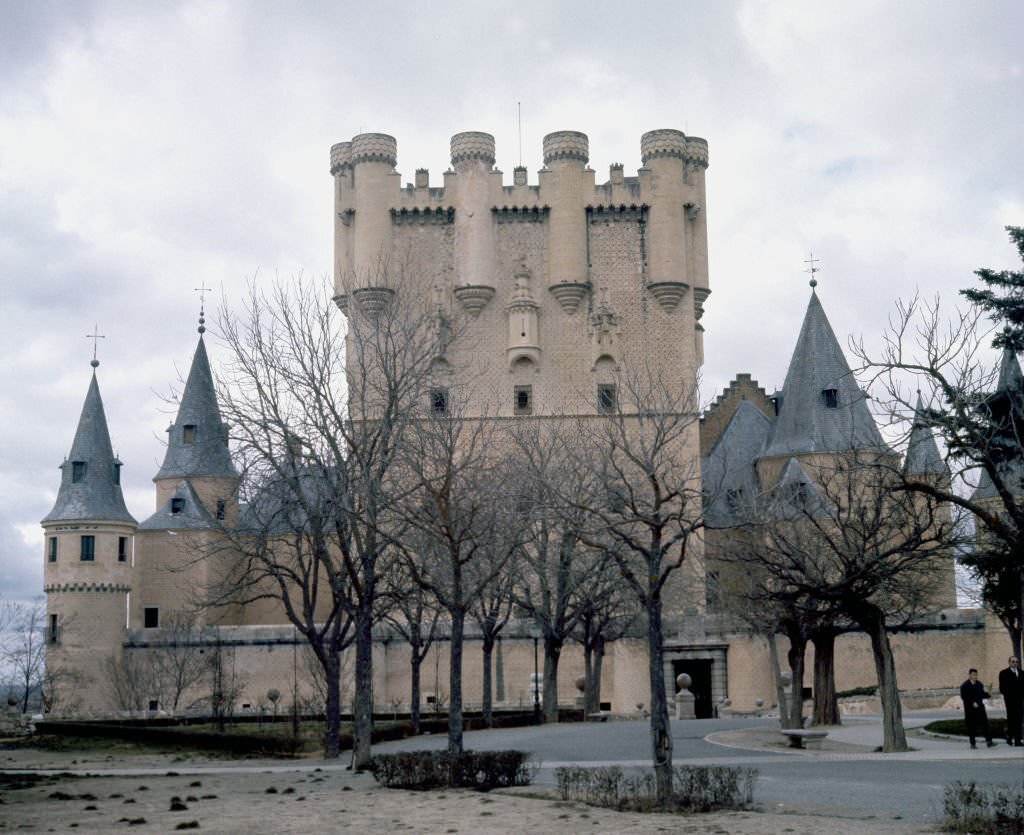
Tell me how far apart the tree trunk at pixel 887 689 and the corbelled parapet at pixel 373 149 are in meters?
39.8

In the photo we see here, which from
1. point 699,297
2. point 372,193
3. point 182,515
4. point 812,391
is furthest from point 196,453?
point 812,391

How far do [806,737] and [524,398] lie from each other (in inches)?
1364

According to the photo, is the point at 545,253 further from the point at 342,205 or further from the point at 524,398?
the point at 342,205

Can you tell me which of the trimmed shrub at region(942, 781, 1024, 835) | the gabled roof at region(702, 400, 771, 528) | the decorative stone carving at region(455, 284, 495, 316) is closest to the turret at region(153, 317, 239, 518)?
the decorative stone carving at region(455, 284, 495, 316)

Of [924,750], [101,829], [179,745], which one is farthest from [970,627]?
[101,829]

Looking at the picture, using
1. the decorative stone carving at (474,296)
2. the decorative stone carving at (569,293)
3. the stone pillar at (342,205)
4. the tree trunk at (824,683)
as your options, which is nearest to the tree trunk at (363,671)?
the tree trunk at (824,683)

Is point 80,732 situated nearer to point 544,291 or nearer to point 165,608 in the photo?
point 165,608

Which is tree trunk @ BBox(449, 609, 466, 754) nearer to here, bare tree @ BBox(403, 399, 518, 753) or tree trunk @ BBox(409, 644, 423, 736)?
bare tree @ BBox(403, 399, 518, 753)

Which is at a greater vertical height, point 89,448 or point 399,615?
Result: point 89,448

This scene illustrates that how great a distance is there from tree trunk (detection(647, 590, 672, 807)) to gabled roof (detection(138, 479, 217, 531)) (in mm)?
41251

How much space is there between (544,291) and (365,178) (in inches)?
375

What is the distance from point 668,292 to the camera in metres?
56.2

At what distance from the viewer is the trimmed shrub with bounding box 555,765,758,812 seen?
14.4 m

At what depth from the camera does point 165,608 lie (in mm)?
54500
